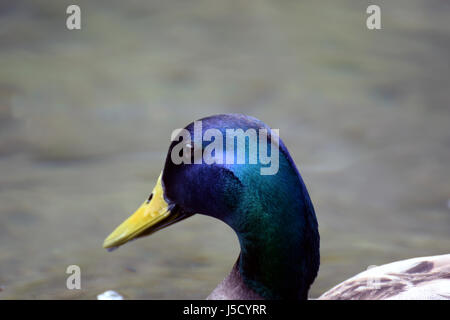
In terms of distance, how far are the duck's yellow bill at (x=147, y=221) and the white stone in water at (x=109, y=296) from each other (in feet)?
3.29

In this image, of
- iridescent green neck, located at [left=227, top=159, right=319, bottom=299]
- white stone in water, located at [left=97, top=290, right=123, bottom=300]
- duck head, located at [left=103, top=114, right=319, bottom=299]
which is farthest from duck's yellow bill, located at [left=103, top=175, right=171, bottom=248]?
white stone in water, located at [left=97, top=290, right=123, bottom=300]

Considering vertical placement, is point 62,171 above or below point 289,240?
above

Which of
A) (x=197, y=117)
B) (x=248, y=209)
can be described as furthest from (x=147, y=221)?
(x=197, y=117)

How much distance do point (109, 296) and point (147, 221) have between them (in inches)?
44.1

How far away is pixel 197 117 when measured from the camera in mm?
5465

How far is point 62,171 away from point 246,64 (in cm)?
202

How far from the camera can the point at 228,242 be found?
428cm

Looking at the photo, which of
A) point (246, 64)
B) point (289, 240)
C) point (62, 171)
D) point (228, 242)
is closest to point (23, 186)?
point (62, 171)

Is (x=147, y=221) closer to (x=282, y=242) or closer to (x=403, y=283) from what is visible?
(x=282, y=242)

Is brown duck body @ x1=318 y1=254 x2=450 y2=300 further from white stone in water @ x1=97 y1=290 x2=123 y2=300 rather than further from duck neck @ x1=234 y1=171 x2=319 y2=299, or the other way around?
white stone in water @ x1=97 y1=290 x2=123 y2=300

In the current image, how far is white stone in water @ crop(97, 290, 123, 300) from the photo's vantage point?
364cm

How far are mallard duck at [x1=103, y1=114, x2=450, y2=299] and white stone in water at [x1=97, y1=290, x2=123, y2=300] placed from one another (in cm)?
100

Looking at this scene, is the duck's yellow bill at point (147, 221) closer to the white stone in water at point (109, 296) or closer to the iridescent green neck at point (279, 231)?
the iridescent green neck at point (279, 231)
